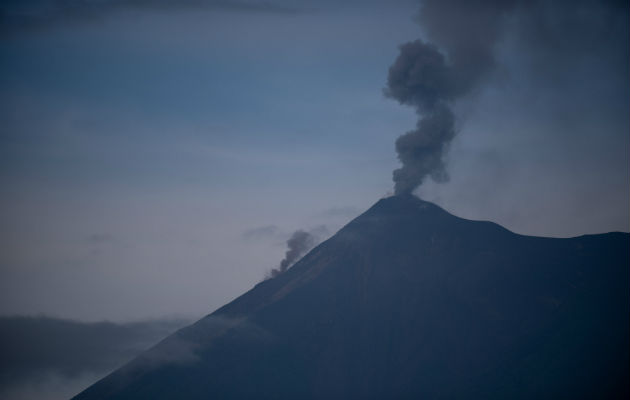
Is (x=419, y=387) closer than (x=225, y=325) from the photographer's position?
Yes

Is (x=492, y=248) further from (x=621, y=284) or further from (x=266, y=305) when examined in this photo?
(x=266, y=305)

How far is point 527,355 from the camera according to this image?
10162cm

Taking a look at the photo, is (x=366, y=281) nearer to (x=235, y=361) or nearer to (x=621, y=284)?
(x=235, y=361)

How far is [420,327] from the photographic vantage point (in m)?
110

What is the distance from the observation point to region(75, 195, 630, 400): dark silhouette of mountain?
327ft

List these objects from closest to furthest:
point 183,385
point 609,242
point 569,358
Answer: point 569,358
point 183,385
point 609,242

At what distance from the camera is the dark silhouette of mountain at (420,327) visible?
99.6 meters

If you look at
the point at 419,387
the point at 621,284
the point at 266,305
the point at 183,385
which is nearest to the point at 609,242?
the point at 621,284

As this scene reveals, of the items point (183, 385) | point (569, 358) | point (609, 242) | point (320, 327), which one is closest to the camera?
point (569, 358)

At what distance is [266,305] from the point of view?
4673 inches

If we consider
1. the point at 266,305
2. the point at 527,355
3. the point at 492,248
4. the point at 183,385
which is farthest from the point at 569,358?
the point at 183,385

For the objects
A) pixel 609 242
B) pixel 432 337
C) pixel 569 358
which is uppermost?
pixel 609 242

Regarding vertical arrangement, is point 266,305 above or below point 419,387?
above

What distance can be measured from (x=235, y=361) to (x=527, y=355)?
42.0 m
